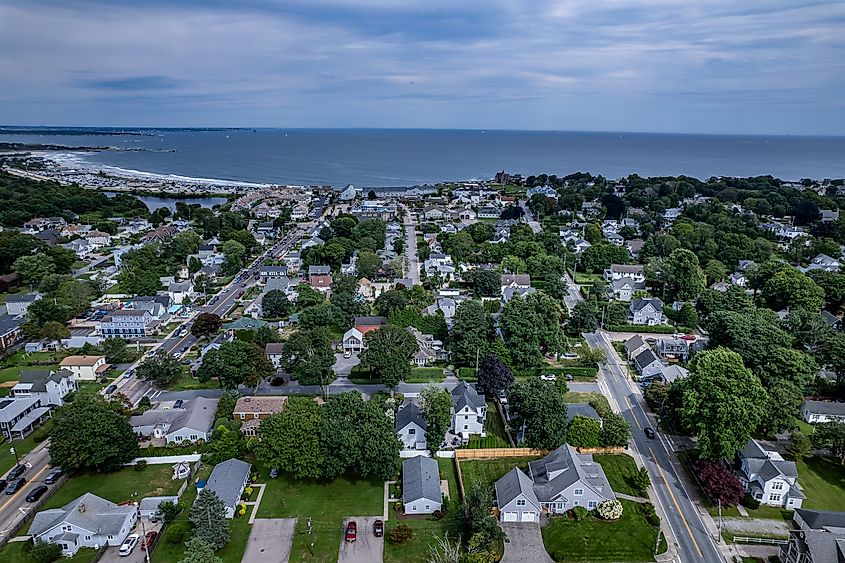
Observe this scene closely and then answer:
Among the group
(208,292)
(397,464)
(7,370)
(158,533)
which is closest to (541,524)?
(397,464)

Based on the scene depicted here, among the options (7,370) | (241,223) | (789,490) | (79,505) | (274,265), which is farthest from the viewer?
(241,223)

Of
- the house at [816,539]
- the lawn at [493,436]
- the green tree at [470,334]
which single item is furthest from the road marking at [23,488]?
the house at [816,539]

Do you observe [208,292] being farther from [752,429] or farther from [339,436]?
[752,429]

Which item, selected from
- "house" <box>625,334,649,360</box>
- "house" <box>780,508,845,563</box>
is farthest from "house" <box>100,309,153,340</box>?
"house" <box>780,508,845,563</box>

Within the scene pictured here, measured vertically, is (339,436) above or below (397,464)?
above

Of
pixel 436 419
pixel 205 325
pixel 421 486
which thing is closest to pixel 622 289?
pixel 436 419

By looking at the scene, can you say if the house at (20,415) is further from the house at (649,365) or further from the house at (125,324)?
the house at (649,365)
